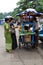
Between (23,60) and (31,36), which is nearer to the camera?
(23,60)

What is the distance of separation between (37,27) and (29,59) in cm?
283

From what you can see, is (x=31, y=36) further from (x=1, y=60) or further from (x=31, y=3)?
(x=31, y=3)

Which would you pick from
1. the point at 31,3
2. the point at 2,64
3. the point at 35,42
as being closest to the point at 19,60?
the point at 2,64

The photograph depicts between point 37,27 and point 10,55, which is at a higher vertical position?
point 37,27

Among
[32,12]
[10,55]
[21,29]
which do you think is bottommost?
[10,55]

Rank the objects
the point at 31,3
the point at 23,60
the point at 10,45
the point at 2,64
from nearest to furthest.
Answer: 1. the point at 2,64
2. the point at 23,60
3. the point at 10,45
4. the point at 31,3

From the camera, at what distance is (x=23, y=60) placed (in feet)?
30.7

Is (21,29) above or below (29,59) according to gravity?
above

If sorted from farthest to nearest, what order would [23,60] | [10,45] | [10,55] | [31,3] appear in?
[31,3]
[10,45]
[10,55]
[23,60]

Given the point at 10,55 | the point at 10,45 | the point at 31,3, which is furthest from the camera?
the point at 31,3

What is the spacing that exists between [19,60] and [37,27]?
294cm

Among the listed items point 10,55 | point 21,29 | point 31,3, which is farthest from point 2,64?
point 31,3

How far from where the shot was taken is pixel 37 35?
39.2 ft

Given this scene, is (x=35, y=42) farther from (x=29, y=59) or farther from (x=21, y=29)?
(x=29, y=59)
